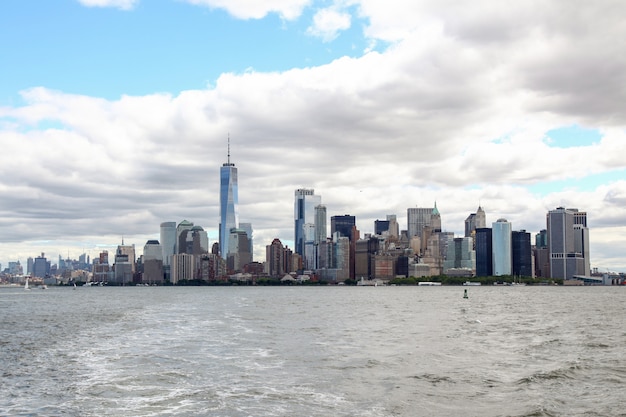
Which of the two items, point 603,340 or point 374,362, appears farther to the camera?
point 603,340

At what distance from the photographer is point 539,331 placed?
83.6 m

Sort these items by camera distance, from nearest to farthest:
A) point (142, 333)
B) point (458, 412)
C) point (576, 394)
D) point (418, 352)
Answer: point (458, 412) < point (576, 394) < point (418, 352) < point (142, 333)

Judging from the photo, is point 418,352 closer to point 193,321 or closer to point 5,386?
point 5,386

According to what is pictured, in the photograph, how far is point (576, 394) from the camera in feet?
133

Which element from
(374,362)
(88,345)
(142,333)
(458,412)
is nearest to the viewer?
(458,412)

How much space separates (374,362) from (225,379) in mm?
13368

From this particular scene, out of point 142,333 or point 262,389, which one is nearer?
point 262,389

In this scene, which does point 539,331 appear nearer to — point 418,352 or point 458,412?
point 418,352

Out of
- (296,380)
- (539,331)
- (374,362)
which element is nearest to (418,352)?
(374,362)

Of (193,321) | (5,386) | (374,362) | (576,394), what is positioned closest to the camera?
(576,394)

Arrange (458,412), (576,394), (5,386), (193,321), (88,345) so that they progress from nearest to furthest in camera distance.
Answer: (458,412)
(576,394)
(5,386)
(88,345)
(193,321)

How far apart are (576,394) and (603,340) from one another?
35.1m

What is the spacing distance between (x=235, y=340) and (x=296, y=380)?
88.0 feet

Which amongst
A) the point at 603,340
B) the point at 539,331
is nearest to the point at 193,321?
the point at 539,331
